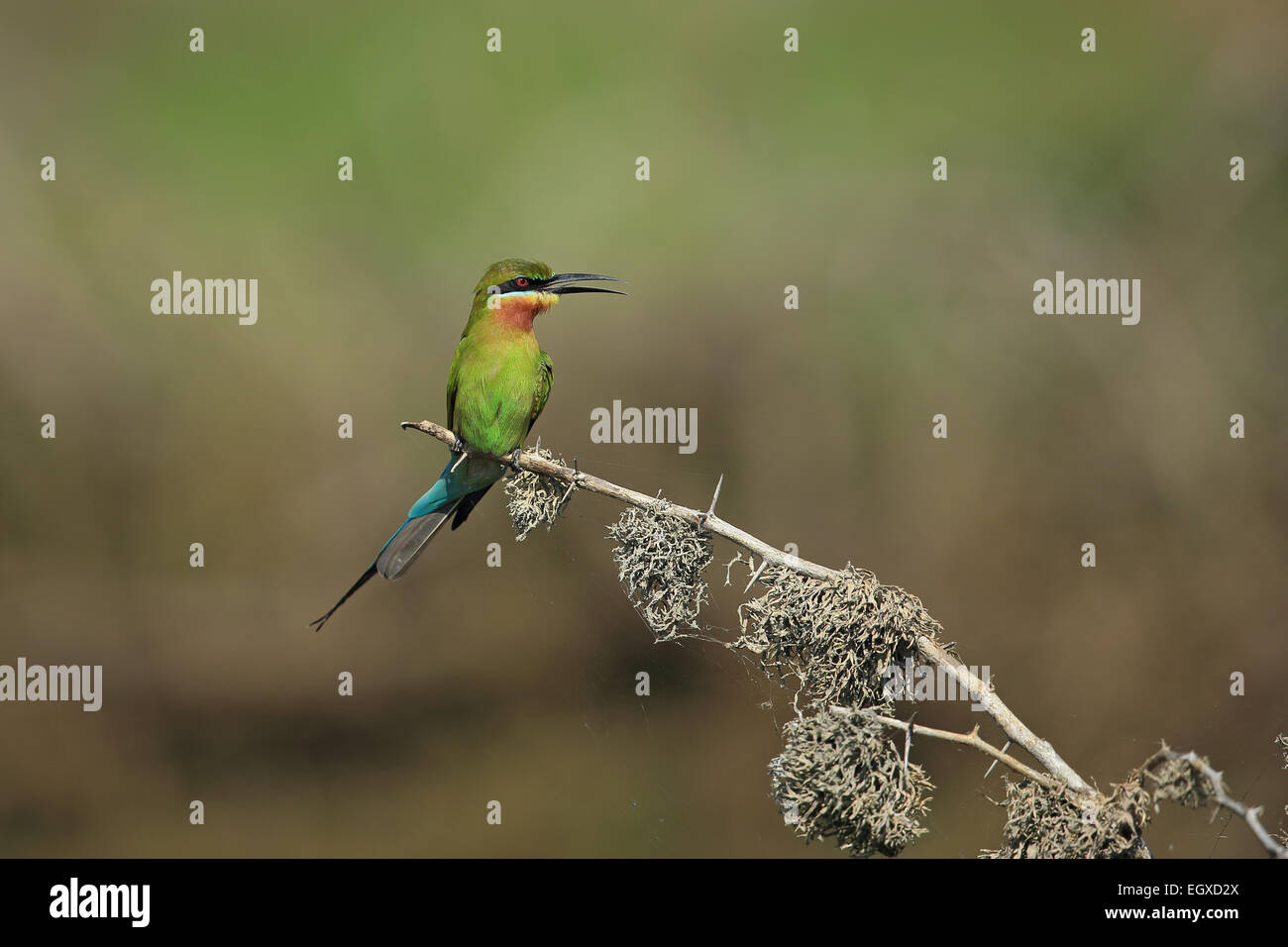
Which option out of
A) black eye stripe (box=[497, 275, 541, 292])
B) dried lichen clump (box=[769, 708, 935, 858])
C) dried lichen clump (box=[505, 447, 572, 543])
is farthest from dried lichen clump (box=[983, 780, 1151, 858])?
Answer: black eye stripe (box=[497, 275, 541, 292])

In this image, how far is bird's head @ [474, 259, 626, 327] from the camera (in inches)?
207

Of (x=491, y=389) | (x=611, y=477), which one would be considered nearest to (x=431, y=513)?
(x=491, y=389)

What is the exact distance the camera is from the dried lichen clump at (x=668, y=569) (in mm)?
3953

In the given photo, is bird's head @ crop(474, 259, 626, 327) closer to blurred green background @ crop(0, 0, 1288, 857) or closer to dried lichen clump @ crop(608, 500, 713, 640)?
dried lichen clump @ crop(608, 500, 713, 640)

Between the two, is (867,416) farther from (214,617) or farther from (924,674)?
(924,674)

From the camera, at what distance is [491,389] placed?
17.4 ft

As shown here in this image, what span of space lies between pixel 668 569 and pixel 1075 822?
1535 millimetres

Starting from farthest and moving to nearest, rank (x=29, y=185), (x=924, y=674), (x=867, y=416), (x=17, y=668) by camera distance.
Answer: (x=29, y=185)
(x=867, y=416)
(x=17, y=668)
(x=924, y=674)

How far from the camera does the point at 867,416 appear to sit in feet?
33.6

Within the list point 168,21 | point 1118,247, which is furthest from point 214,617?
point 1118,247

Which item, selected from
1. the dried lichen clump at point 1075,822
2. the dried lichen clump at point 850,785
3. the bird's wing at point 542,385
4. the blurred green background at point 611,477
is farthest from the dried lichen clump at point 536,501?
the blurred green background at point 611,477

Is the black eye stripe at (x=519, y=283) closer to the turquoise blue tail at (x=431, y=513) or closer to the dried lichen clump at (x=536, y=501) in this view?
the turquoise blue tail at (x=431, y=513)

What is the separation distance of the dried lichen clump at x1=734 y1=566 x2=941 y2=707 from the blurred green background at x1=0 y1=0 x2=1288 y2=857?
5.01m

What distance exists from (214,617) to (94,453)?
6.26 ft
